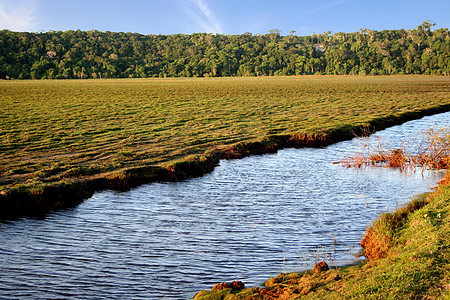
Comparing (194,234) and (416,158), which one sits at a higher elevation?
(416,158)

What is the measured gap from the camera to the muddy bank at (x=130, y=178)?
13.5 metres

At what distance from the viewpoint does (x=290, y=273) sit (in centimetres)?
862

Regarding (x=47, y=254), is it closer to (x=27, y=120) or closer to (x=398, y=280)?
(x=398, y=280)

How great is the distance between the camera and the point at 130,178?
53.7 feet

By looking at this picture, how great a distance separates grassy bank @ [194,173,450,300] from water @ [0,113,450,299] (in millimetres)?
719

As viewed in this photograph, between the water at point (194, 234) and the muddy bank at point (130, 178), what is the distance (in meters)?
0.64

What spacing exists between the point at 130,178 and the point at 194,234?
6018 mm

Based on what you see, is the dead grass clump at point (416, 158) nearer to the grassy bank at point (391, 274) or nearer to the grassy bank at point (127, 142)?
the grassy bank at point (127, 142)

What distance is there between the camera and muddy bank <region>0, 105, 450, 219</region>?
13.5 metres

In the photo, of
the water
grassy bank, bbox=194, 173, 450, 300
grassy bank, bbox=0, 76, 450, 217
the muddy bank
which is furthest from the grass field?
grassy bank, bbox=194, 173, 450, 300

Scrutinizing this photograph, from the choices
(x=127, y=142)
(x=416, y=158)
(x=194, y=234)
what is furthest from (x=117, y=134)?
(x=416, y=158)

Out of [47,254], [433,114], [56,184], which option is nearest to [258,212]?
[47,254]

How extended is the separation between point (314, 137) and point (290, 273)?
18078 mm

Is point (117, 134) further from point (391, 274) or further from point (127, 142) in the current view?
point (391, 274)
